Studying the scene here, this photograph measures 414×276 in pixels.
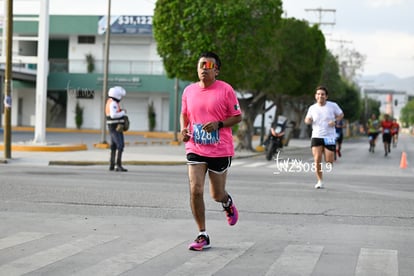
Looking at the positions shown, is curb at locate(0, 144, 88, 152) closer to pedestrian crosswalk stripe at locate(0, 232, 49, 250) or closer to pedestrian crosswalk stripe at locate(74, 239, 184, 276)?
pedestrian crosswalk stripe at locate(0, 232, 49, 250)

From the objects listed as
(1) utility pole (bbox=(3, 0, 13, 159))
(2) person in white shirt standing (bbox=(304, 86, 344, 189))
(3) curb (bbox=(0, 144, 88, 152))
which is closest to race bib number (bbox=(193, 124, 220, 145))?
(2) person in white shirt standing (bbox=(304, 86, 344, 189))

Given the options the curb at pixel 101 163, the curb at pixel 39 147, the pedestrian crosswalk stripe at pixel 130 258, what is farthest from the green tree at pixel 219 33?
the pedestrian crosswalk stripe at pixel 130 258

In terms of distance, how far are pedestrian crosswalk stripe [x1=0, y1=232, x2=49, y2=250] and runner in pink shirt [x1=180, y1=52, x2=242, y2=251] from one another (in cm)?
179

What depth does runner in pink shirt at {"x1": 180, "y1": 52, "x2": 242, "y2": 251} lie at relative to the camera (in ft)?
24.9

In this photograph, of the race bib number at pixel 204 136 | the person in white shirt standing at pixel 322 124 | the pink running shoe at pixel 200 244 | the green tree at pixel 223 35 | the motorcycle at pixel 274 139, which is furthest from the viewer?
the green tree at pixel 223 35

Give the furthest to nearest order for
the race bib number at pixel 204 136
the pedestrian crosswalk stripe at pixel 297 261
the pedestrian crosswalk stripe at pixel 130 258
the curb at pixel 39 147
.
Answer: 1. the curb at pixel 39 147
2. the race bib number at pixel 204 136
3. the pedestrian crosswalk stripe at pixel 297 261
4. the pedestrian crosswalk stripe at pixel 130 258

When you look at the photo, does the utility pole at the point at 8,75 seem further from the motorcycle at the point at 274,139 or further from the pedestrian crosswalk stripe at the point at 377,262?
the pedestrian crosswalk stripe at the point at 377,262

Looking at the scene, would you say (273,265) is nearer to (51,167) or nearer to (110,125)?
(110,125)

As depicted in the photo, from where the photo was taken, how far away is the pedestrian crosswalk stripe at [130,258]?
20.8 ft

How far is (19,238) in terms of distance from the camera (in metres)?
7.95

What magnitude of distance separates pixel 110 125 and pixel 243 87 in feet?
44.2

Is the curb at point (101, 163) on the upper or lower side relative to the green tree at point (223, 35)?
lower

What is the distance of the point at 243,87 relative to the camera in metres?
29.9

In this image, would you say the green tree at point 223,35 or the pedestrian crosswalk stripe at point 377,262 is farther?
the green tree at point 223,35
